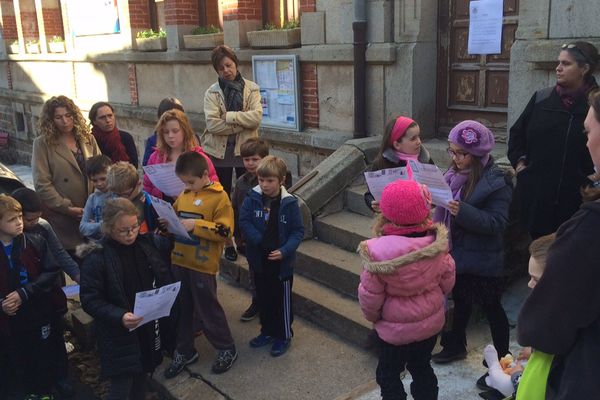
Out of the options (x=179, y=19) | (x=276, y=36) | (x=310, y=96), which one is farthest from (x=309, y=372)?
(x=179, y=19)

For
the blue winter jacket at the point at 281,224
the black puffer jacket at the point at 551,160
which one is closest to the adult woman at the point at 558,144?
the black puffer jacket at the point at 551,160

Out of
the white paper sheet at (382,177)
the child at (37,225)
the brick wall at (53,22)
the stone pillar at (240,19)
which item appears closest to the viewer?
the white paper sheet at (382,177)

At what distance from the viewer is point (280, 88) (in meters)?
7.54

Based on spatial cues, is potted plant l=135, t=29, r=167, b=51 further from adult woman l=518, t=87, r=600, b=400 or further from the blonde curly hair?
adult woman l=518, t=87, r=600, b=400

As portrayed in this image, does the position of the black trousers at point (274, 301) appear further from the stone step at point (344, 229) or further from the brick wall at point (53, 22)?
the brick wall at point (53, 22)

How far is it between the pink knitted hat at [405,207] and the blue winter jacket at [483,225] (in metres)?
0.56

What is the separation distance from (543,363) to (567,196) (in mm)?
2354

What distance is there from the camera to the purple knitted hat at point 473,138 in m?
3.30

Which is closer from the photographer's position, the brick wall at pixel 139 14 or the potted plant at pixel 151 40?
the potted plant at pixel 151 40

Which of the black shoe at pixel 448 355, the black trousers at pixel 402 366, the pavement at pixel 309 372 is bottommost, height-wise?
the pavement at pixel 309 372

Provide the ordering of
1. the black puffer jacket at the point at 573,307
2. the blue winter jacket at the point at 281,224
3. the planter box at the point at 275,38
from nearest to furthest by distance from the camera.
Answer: the black puffer jacket at the point at 573,307 < the blue winter jacket at the point at 281,224 < the planter box at the point at 275,38

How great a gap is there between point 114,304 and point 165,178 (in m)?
1.07

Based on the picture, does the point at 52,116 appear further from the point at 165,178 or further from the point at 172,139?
the point at 165,178

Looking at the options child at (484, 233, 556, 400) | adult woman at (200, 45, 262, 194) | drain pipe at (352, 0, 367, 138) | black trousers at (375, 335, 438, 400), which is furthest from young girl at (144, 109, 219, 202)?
child at (484, 233, 556, 400)
